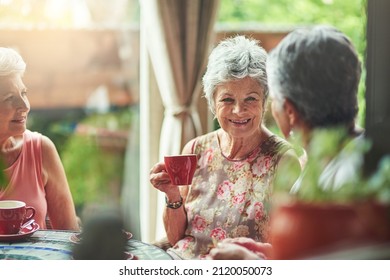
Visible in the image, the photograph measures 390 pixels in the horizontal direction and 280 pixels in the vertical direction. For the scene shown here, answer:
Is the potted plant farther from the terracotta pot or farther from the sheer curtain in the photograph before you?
the sheer curtain

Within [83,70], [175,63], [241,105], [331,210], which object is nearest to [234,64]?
[241,105]

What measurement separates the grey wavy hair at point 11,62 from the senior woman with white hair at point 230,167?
1.84ft

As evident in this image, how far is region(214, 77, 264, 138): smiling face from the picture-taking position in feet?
6.75

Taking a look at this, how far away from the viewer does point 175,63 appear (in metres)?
2.25

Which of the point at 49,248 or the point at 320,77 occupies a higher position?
the point at 320,77

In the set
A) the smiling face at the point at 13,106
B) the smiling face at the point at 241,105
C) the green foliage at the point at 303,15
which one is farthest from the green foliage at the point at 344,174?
the smiling face at the point at 13,106

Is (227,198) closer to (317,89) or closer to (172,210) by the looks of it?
(172,210)

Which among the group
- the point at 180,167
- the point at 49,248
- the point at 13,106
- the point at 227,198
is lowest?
the point at 49,248

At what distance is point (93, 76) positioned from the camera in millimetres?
2182

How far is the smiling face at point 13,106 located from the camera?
215 centimetres

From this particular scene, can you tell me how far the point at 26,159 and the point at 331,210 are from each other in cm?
105

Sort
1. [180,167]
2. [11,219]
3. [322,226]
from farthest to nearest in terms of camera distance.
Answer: [180,167] < [11,219] < [322,226]

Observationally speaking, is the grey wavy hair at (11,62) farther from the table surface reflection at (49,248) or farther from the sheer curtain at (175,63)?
the table surface reflection at (49,248)

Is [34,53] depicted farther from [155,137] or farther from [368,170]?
[368,170]
